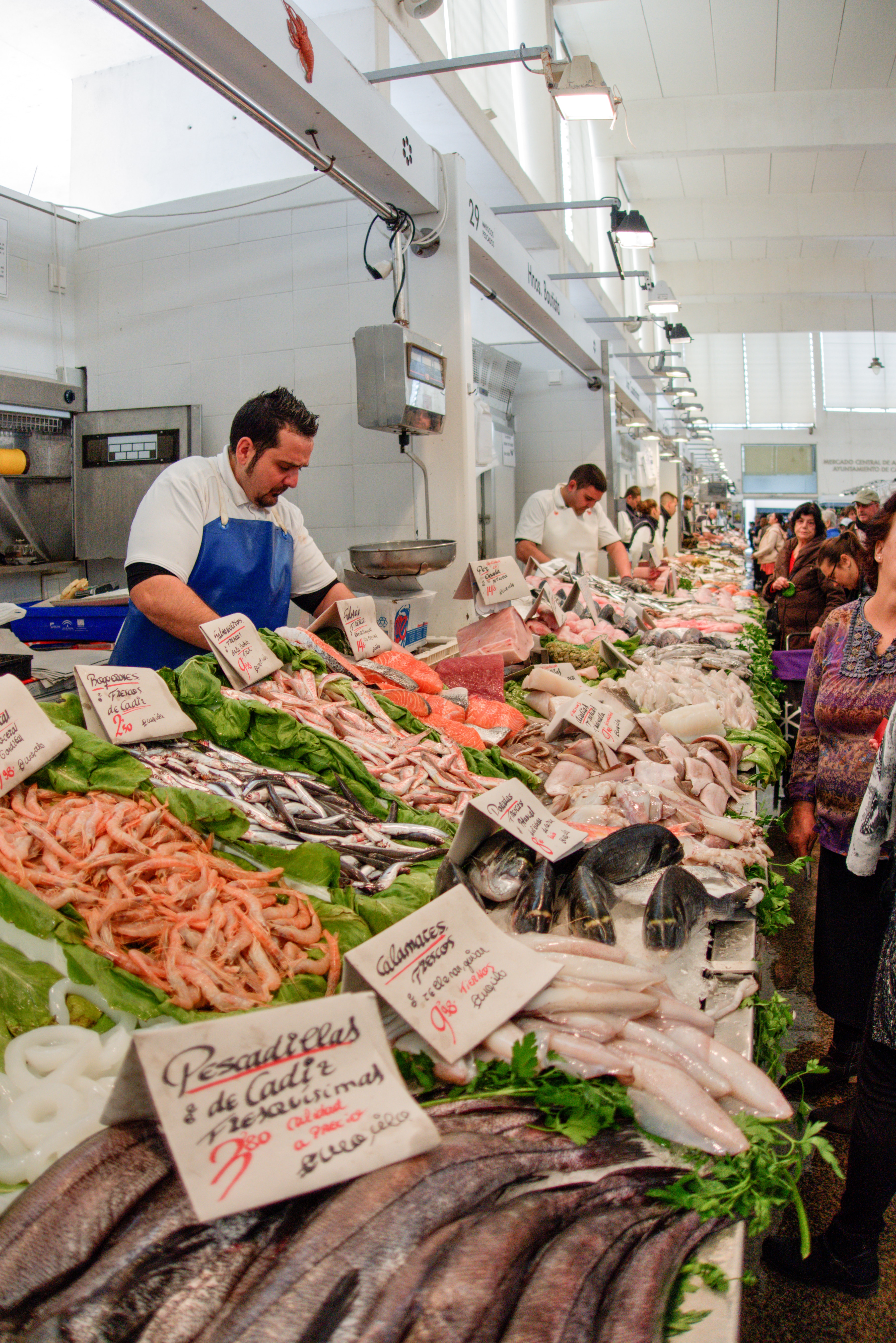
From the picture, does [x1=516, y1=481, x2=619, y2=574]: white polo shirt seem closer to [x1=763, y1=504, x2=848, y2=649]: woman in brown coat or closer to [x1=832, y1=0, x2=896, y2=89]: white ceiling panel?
[x1=763, y1=504, x2=848, y2=649]: woman in brown coat

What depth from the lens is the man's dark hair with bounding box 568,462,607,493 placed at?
27.5 ft

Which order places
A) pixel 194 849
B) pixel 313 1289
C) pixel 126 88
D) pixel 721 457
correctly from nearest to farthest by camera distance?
pixel 313 1289 < pixel 194 849 < pixel 126 88 < pixel 721 457

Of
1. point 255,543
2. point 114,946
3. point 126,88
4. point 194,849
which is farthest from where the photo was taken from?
point 126,88

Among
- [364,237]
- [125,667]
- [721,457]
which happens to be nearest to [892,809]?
[125,667]

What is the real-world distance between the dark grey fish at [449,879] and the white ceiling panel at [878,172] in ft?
55.3

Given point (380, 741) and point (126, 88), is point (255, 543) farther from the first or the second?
point (126, 88)

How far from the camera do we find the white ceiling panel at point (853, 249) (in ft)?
69.6

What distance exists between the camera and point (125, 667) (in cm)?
269

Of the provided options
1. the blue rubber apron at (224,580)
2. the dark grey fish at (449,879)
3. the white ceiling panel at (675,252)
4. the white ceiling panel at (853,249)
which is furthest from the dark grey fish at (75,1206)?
the white ceiling panel at (853,249)

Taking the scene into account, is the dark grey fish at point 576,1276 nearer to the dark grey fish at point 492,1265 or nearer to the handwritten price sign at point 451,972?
the dark grey fish at point 492,1265

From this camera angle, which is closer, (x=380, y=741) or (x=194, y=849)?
(x=194, y=849)

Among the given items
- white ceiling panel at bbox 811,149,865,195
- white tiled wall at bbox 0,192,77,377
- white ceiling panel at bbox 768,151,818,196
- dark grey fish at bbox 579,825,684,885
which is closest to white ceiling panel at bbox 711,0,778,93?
white ceiling panel at bbox 768,151,818,196

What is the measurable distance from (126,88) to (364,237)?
2.77m

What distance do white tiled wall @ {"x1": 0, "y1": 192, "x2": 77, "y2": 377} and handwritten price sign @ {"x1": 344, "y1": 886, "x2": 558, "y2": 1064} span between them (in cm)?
698
